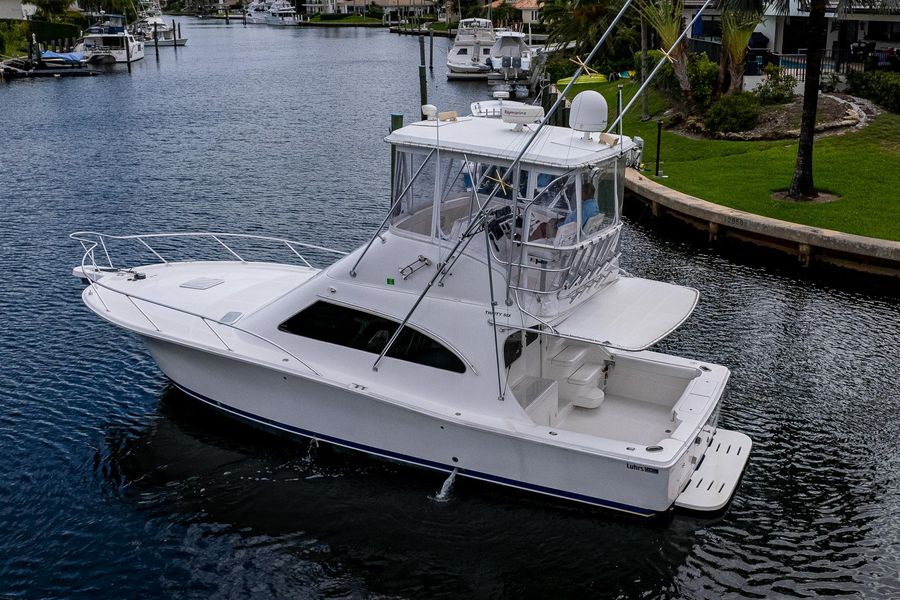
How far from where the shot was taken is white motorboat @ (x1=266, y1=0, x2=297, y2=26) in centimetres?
16000

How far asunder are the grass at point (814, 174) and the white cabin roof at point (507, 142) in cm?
1244

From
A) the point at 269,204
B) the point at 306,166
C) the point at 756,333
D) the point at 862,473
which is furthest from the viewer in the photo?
the point at 306,166

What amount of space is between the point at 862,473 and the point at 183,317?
10335 millimetres

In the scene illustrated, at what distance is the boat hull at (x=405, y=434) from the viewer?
11945 millimetres

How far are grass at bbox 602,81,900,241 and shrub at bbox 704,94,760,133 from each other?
97 cm

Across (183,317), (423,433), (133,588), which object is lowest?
(133,588)

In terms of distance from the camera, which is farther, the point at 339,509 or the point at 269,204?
the point at 269,204

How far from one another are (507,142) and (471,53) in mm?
60057

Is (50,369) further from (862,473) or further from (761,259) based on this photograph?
(761,259)

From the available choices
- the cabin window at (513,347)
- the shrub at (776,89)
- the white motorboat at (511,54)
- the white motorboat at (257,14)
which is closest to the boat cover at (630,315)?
the cabin window at (513,347)

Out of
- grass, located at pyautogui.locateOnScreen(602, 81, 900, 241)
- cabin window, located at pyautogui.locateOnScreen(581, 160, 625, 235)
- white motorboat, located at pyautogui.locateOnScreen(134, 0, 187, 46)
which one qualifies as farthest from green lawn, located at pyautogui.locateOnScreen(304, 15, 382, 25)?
cabin window, located at pyautogui.locateOnScreen(581, 160, 625, 235)

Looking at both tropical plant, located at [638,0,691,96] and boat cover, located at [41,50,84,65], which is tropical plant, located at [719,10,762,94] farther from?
boat cover, located at [41,50,84,65]

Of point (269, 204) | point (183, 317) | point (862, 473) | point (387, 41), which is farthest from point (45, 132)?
point (387, 41)

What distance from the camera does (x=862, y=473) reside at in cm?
1347
